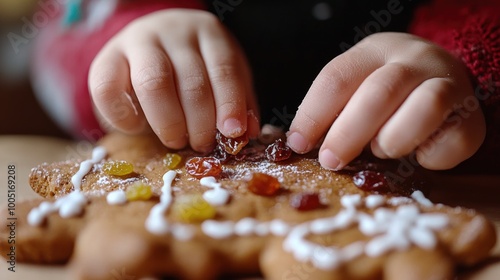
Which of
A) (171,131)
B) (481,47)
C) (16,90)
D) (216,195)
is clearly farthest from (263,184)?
(16,90)

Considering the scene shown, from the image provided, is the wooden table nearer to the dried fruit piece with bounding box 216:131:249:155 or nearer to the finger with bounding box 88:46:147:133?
the finger with bounding box 88:46:147:133

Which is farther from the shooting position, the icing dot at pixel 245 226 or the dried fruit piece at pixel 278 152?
the dried fruit piece at pixel 278 152

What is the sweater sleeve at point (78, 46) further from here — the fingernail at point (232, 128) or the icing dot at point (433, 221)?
the icing dot at point (433, 221)

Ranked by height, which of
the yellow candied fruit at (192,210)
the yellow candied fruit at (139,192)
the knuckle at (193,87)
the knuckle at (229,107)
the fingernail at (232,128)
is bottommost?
the yellow candied fruit at (192,210)

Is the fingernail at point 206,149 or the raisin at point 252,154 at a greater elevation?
the fingernail at point 206,149

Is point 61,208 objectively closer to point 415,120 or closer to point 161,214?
point 161,214

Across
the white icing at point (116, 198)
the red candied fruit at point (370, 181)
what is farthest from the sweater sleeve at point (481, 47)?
the white icing at point (116, 198)

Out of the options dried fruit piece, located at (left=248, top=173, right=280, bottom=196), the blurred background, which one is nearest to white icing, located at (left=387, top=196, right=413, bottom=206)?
dried fruit piece, located at (left=248, top=173, right=280, bottom=196)

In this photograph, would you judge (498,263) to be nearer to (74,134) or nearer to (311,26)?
(311,26)
